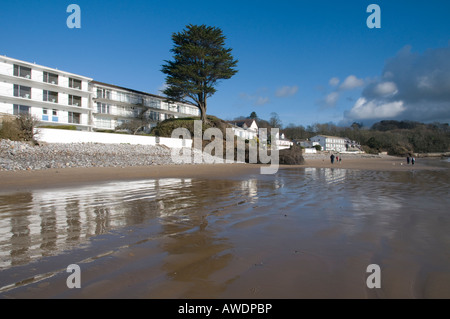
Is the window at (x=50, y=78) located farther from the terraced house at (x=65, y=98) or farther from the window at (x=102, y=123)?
the window at (x=102, y=123)

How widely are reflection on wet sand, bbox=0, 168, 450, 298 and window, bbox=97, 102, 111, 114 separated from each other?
132 ft

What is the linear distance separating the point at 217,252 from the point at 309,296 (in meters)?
1.53

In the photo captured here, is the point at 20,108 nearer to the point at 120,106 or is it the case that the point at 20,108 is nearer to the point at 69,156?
the point at 120,106

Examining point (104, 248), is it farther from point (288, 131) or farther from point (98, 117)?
point (288, 131)

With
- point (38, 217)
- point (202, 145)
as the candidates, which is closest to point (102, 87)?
point (202, 145)

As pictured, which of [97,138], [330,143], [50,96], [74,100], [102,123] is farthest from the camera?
[330,143]

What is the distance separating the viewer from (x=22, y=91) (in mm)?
35188

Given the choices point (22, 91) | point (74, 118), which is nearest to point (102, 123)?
point (74, 118)

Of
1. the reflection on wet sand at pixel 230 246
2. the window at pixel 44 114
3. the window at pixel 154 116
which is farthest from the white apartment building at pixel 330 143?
the reflection on wet sand at pixel 230 246

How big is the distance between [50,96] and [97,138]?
56.4 ft

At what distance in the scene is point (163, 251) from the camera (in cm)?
386

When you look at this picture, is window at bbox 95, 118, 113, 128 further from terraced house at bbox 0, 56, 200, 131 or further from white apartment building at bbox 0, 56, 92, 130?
white apartment building at bbox 0, 56, 92, 130

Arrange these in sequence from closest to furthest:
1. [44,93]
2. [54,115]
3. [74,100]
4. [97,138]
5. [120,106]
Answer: [97,138] < [44,93] < [54,115] < [74,100] < [120,106]

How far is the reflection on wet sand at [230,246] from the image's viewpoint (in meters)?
2.84
